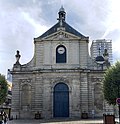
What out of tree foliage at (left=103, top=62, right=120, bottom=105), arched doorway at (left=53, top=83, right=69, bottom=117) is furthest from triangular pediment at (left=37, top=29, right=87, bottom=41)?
tree foliage at (left=103, top=62, right=120, bottom=105)

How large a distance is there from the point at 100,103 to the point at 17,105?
1168 cm

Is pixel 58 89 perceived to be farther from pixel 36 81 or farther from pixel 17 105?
pixel 17 105

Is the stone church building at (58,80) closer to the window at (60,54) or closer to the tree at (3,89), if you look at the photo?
the window at (60,54)

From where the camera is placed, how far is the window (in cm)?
4244

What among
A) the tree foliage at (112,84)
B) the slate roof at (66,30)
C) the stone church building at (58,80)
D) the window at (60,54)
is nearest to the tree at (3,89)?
the stone church building at (58,80)

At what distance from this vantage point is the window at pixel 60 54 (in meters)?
42.4

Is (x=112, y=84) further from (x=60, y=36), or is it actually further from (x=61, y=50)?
(x=60, y=36)

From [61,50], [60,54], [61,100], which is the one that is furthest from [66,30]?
[61,100]

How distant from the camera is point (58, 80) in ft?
135

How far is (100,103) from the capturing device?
41.1 metres

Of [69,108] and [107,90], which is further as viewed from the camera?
[69,108]

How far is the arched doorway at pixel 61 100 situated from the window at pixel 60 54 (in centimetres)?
351

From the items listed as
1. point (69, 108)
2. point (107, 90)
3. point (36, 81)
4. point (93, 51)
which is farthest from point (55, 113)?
point (93, 51)

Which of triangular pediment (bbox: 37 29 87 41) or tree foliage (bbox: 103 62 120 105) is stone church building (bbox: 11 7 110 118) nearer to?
triangular pediment (bbox: 37 29 87 41)
